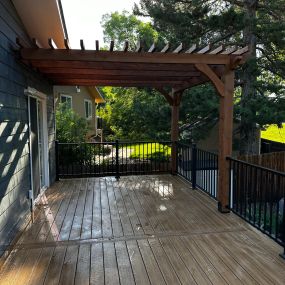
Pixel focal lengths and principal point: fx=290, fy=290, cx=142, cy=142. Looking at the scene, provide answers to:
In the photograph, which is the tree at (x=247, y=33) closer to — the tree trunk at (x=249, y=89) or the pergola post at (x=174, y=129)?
the tree trunk at (x=249, y=89)

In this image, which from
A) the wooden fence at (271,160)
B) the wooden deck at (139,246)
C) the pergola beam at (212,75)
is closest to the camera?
the wooden deck at (139,246)

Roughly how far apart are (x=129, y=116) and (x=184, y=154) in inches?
285

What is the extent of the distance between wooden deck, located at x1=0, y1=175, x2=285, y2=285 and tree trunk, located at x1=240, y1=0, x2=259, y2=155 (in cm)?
401

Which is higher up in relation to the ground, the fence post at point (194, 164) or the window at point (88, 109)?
the window at point (88, 109)

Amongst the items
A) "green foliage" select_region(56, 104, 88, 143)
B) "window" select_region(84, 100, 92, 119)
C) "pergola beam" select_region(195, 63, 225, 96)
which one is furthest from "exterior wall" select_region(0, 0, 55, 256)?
"window" select_region(84, 100, 92, 119)

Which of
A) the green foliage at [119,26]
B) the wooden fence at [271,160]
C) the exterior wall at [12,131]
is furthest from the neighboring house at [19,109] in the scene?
the green foliage at [119,26]

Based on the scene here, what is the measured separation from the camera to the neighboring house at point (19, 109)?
3318 millimetres

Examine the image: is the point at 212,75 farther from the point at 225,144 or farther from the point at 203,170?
the point at 203,170

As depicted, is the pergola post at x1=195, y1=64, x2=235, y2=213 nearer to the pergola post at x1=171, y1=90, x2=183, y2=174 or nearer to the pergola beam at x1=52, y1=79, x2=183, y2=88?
the pergola beam at x1=52, y1=79, x2=183, y2=88

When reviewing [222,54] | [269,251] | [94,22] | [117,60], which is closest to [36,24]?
[117,60]

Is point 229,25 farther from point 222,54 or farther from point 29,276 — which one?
point 29,276

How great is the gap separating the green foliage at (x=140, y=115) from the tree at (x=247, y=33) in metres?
2.11

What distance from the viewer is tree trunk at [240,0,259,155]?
805cm

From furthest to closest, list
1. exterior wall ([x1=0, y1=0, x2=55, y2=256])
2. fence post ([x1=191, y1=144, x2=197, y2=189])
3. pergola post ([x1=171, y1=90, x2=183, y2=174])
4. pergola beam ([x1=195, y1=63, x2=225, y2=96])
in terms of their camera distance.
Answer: pergola post ([x1=171, y1=90, x2=183, y2=174])
fence post ([x1=191, y1=144, x2=197, y2=189])
pergola beam ([x1=195, y1=63, x2=225, y2=96])
exterior wall ([x1=0, y1=0, x2=55, y2=256])
